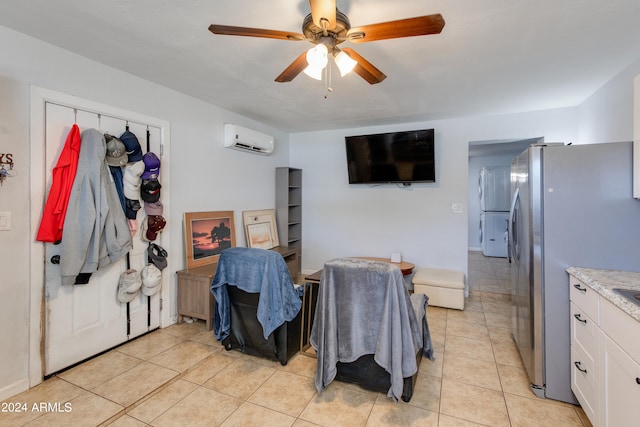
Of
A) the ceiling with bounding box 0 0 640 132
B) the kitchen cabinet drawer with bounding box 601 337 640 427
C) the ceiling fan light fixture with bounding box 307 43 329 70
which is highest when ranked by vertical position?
the ceiling with bounding box 0 0 640 132

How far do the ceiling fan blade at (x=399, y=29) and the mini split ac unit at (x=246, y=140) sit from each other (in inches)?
96.0

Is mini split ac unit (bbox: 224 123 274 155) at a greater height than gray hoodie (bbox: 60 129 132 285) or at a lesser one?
greater

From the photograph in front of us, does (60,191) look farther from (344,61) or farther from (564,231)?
(564,231)

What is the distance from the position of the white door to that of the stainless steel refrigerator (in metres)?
3.34

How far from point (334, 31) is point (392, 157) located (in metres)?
2.75

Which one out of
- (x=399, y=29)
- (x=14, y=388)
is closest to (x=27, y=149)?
(x=14, y=388)

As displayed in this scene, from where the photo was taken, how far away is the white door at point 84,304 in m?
2.20

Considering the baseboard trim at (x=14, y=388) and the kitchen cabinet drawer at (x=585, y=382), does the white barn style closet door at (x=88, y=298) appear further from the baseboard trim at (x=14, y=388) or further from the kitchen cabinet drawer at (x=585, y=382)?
the kitchen cabinet drawer at (x=585, y=382)

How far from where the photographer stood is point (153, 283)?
110 inches

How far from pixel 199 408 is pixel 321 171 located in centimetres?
375

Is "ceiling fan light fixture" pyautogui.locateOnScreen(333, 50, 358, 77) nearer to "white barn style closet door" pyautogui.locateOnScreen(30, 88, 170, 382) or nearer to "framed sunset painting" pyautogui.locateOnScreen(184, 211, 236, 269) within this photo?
"white barn style closet door" pyautogui.locateOnScreen(30, 88, 170, 382)

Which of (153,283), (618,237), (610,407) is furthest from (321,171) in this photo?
(610,407)

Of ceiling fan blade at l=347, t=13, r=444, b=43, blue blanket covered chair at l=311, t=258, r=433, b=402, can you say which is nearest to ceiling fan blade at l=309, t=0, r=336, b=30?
ceiling fan blade at l=347, t=13, r=444, b=43

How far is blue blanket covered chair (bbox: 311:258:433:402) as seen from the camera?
5.95 ft
